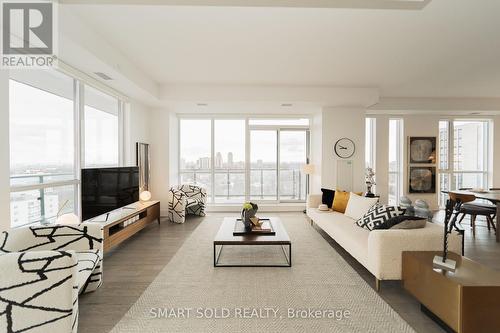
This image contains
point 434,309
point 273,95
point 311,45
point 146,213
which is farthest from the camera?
point 273,95

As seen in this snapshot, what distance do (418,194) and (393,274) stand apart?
204 inches

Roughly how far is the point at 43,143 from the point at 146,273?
1971 millimetres

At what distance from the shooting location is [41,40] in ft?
8.13

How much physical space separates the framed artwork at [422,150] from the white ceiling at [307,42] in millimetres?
2018

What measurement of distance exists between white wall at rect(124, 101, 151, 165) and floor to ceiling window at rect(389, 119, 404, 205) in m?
6.12

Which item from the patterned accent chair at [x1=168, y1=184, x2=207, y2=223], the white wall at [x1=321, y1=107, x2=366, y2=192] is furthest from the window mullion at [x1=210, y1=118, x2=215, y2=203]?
the white wall at [x1=321, y1=107, x2=366, y2=192]

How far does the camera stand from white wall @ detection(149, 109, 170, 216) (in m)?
5.79

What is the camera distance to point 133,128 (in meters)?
5.03

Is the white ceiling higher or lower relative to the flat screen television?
higher

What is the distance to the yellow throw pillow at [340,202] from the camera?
176 inches

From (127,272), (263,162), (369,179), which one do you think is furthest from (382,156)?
(127,272)

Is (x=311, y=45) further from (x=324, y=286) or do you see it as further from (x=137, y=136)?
(x=137, y=136)

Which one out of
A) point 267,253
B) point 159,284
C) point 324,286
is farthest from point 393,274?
point 159,284

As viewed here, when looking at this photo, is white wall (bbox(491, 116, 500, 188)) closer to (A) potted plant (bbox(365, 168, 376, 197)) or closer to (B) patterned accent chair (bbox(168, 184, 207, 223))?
(A) potted plant (bbox(365, 168, 376, 197))
